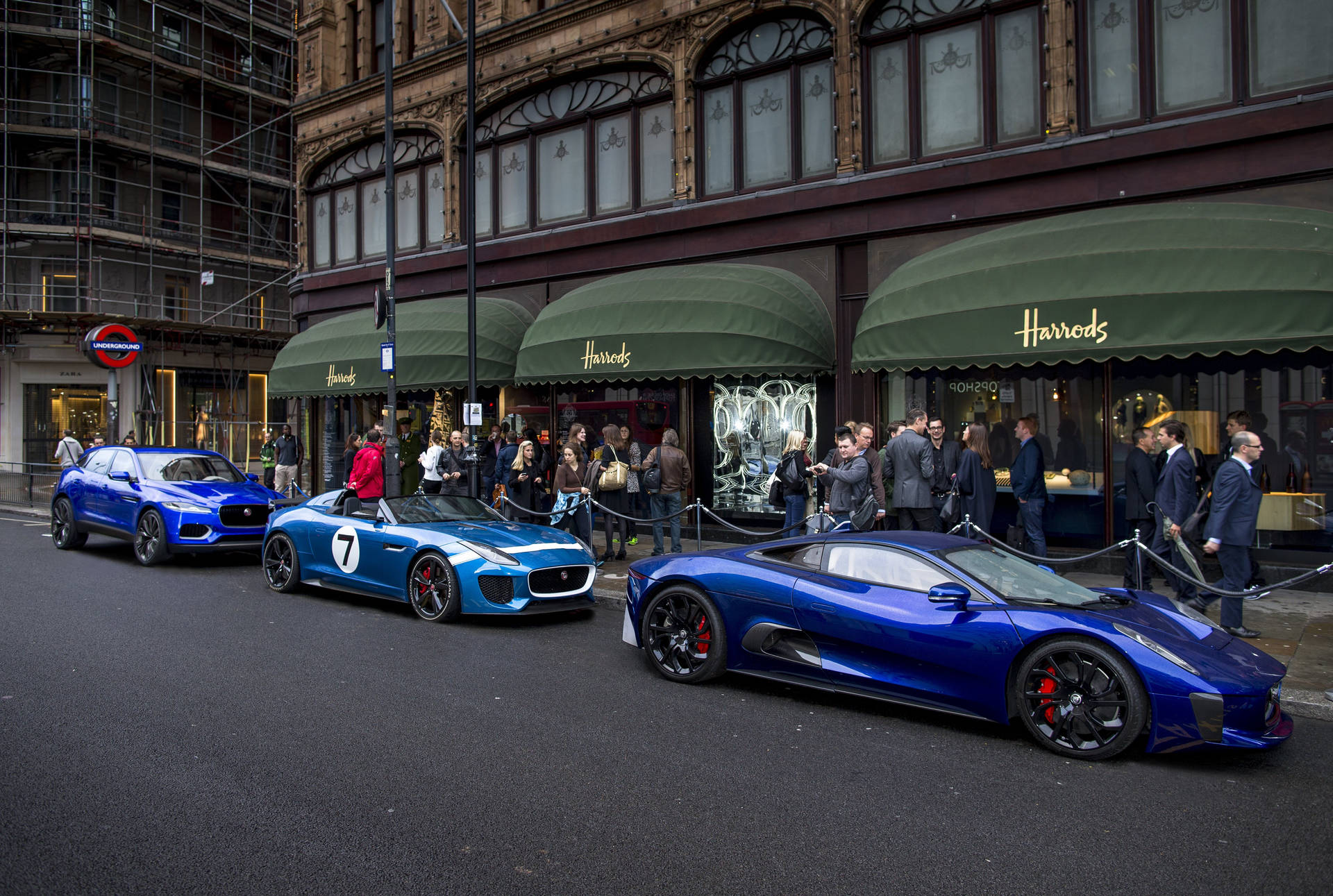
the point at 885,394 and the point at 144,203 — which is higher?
the point at 144,203

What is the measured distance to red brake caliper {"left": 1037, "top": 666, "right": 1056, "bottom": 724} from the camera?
17.7ft

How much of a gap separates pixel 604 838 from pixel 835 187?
11439mm

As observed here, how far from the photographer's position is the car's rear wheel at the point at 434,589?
28.9ft

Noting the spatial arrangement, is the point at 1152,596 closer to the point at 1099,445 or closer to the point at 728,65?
the point at 1099,445

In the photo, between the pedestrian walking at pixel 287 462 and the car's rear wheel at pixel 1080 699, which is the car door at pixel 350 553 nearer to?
the car's rear wheel at pixel 1080 699

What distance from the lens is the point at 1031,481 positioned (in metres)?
11.0

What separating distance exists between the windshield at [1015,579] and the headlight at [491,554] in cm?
428

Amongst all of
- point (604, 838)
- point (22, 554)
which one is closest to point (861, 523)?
point (604, 838)

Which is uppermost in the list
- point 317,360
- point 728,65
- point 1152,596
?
point 728,65

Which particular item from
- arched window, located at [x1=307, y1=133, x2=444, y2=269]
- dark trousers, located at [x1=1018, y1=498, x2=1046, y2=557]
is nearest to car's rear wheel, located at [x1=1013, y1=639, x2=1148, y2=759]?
dark trousers, located at [x1=1018, y1=498, x2=1046, y2=557]

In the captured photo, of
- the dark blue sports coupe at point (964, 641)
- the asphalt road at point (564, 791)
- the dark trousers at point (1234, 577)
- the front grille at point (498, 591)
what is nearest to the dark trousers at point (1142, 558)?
the dark trousers at point (1234, 577)

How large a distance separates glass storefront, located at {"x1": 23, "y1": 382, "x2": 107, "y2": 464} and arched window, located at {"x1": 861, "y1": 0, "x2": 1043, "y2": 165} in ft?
98.1

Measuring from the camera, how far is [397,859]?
12.6 ft

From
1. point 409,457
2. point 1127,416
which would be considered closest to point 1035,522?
point 1127,416
